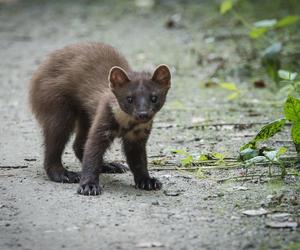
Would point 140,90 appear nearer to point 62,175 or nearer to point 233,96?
point 62,175

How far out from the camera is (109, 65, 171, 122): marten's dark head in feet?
19.8

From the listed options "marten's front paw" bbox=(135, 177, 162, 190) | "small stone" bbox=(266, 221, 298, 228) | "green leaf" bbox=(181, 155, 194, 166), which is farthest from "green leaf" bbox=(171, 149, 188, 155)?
"small stone" bbox=(266, 221, 298, 228)

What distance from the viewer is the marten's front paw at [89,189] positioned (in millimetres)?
5879

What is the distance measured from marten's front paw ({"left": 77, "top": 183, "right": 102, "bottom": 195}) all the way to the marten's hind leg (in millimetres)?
565

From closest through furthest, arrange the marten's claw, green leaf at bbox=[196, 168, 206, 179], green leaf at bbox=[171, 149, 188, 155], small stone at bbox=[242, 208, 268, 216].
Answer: small stone at bbox=[242, 208, 268, 216], green leaf at bbox=[196, 168, 206, 179], green leaf at bbox=[171, 149, 188, 155], the marten's claw

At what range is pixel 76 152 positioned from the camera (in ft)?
23.6

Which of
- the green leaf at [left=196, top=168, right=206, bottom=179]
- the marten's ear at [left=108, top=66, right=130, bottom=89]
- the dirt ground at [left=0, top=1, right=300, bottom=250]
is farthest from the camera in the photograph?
the green leaf at [left=196, top=168, right=206, bottom=179]

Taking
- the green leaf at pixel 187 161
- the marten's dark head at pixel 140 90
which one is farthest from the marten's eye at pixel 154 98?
the green leaf at pixel 187 161

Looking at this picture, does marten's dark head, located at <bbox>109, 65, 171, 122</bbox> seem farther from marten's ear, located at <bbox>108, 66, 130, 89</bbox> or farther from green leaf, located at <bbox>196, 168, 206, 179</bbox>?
green leaf, located at <bbox>196, 168, 206, 179</bbox>

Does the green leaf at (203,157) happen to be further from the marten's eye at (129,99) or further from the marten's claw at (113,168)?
the marten's eye at (129,99)

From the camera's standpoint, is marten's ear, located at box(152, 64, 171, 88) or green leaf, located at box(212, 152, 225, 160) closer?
marten's ear, located at box(152, 64, 171, 88)

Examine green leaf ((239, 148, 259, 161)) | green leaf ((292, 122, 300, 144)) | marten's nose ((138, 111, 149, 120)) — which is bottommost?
green leaf ((239, 148, 259, 161))

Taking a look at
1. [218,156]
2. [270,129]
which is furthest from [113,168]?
[270,129]

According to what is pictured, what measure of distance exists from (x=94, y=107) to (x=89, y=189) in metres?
0.99
